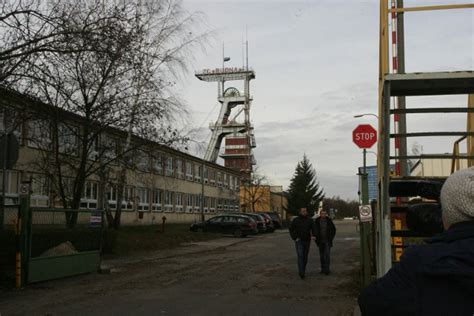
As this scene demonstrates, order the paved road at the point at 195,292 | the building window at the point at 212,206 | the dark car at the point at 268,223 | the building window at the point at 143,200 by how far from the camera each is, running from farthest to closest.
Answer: the building window at the point at 212,206
the building window at the point at 143,200
the dark car at the point at 268,223
the paved road at the point at 195,292

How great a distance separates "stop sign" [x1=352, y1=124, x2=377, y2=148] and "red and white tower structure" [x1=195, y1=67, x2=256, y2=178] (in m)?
62.3

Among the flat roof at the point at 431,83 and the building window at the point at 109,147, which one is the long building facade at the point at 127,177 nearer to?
the building window at the point at 109,147

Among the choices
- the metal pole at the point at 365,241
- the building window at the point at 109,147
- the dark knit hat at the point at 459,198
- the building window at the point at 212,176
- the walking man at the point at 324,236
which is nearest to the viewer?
the dark knit hat at the point at 459,198

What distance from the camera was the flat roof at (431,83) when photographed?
4.79 m

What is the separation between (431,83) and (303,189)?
71.4 metres

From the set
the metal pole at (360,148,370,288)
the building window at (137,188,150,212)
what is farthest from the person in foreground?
the building window at (137,188,150,212)

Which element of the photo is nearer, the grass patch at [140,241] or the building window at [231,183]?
the grass patch at [140,241]

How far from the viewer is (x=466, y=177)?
193 centimetres

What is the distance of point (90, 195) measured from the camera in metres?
34.9

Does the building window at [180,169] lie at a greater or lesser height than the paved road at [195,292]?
greater

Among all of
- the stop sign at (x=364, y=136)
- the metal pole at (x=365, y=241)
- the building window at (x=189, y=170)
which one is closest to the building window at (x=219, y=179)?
the building window at (x=189, y=170)

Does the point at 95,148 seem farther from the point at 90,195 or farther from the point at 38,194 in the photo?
the point at 90,195

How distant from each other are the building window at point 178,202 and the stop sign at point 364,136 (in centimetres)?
3654

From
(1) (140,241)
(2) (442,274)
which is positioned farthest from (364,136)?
(2) (442,274)
